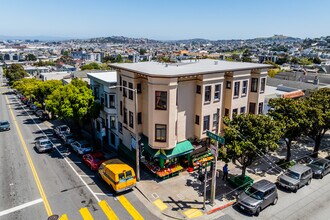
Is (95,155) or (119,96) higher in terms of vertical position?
(119,96)

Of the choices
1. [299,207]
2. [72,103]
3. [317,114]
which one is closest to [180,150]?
[299,207]

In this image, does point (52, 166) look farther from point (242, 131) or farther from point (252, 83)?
point (252, 83)

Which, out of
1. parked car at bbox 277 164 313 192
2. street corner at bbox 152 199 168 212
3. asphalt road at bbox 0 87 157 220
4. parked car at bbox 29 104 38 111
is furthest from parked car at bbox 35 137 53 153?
parked car at bbox 277 164 313 192

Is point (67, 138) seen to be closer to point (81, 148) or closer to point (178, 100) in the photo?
point (81, 148)

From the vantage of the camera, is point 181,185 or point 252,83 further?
point 252,83

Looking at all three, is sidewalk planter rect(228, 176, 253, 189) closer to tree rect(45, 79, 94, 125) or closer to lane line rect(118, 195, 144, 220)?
lane line rect(118, 195, 144, 220)

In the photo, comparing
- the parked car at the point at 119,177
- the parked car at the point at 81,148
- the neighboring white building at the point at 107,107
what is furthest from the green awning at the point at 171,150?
the parked car at the point at 81,148

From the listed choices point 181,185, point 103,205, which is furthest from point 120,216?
point 181,185
